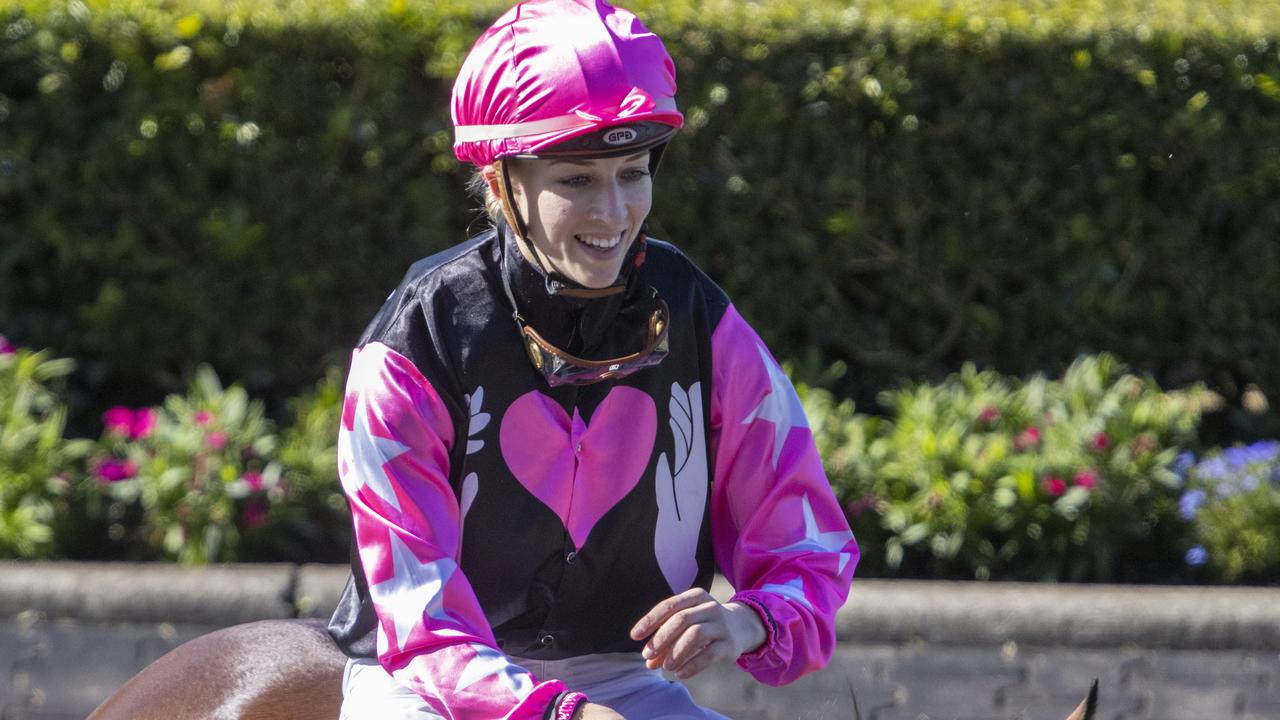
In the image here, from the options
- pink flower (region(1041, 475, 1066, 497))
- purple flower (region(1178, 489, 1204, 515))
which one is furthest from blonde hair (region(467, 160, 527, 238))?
purple flower (region(1178, 489, 1204, 515))

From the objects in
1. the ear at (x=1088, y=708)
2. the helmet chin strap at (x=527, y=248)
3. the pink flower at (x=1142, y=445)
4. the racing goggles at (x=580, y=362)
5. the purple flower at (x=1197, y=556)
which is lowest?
the purple flower at (x=1197, y=556)

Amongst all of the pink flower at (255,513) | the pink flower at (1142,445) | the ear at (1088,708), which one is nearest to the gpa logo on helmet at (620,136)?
the ear at (1088,708)

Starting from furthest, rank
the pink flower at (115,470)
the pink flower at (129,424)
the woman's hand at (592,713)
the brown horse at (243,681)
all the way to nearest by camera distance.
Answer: the pink flower at (129,424)
the pink flower at (115,470)
the brown horse at (243,681)
the woman's hand at (592,713)

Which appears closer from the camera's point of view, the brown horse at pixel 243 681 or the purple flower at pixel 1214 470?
the brown horse at pixel 243 681

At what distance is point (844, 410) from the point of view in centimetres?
571

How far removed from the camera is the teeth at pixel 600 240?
2262 millimetres

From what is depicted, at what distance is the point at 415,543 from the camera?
7.14 feet

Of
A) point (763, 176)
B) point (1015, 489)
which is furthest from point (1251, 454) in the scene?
point (763, 176)

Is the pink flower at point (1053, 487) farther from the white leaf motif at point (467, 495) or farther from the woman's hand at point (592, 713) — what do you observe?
the woman's hand at point (592, 713)

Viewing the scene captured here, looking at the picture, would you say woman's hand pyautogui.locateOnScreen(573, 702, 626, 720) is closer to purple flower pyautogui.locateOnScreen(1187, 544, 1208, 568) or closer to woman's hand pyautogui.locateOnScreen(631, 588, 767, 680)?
woman's hand pyautogui.locateOnScreen(631, 588, 767, 680)

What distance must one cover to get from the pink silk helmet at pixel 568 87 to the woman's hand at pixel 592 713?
75 cm

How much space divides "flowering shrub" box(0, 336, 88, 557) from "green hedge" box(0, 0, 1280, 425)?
0.42 meters

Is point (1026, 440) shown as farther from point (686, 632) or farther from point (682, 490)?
point (686, 632)

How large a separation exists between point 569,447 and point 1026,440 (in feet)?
11.4
